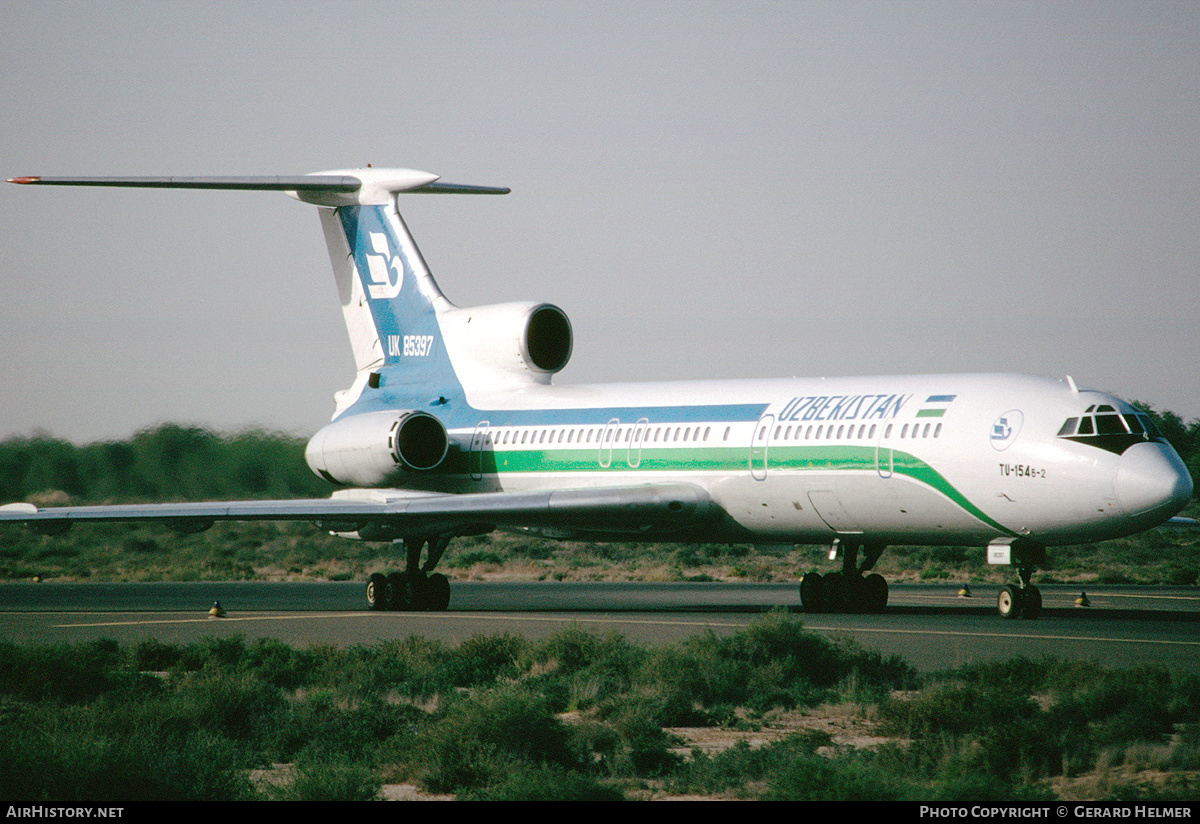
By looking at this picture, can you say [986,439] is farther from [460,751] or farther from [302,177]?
[302,177]

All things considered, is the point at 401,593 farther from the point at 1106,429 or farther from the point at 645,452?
the point at 1106,429

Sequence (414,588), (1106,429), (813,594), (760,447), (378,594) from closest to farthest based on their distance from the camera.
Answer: (1106,429)
(760,447)
(813,594)
(414,588)
(378,594)

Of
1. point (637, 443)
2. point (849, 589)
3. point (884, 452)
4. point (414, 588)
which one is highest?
point (637, 443)

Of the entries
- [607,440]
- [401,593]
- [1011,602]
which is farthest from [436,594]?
[1011,602]

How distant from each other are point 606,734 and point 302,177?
73.1 feet

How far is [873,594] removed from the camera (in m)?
24.7

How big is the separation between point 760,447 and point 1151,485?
6630 millimetres

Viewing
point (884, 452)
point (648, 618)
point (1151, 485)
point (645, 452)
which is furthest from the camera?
point (645, 452)

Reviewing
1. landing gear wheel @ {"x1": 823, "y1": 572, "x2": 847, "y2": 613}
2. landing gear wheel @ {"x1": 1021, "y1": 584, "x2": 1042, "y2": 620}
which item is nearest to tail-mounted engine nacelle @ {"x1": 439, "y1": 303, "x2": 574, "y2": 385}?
landing gear wheel @ {"x1": 823, "y1": 572, "x2": 847, "y2": 613}

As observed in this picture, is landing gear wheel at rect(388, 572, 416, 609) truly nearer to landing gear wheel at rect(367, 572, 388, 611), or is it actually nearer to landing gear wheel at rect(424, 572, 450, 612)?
landing gear wheel at rect(367, 572, 388, 611)

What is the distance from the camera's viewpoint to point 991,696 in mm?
11359

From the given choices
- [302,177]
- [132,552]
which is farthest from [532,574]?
[302,177]

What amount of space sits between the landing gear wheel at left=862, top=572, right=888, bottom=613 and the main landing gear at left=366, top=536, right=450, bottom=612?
7.78 m

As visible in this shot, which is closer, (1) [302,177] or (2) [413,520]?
(2) [413,520]
